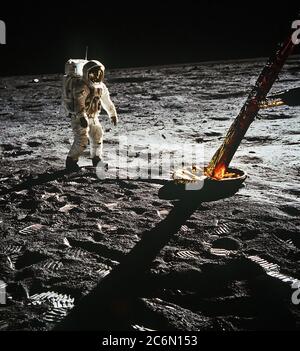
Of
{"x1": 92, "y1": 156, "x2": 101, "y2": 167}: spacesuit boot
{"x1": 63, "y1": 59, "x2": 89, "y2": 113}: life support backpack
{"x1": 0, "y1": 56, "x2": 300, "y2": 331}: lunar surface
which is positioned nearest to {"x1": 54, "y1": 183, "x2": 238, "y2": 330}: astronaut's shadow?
{"x1": 0, "y1": 56, "x2": 300, "y2": 331}: lunar surface

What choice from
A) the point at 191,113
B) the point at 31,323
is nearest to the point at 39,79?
the point at 191,113

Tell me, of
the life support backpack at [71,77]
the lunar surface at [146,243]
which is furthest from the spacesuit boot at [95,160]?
the life support backpack at [71,77]

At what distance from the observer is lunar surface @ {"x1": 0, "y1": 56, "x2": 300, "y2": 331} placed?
212cm

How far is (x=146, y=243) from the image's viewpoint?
9.30 ft

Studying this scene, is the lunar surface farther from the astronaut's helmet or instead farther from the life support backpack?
the astronaut's helmet

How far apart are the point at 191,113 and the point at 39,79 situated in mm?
7192

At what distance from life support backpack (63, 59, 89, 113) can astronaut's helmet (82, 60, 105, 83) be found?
0.37 ft

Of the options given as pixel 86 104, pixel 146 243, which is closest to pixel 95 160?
pixel 86 104

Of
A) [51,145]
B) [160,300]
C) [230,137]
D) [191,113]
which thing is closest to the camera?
[160,300]

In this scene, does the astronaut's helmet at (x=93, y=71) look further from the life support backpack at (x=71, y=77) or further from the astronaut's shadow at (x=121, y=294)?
the astronaut's shadow at (x=121, y=294)

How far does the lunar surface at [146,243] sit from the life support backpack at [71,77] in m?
0.86

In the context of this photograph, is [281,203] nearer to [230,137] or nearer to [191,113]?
[230,137]

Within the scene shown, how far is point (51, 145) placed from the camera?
18.0 ft

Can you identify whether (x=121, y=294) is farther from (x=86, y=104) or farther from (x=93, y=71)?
(x=93, y=71)
